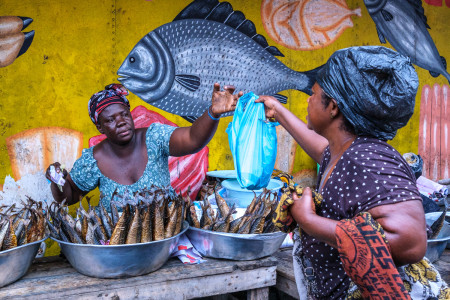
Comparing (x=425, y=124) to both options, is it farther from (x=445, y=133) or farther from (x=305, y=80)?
(x=305, y=80)

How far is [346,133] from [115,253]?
4.60 feet

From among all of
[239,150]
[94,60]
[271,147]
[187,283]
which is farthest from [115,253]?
[94,60]

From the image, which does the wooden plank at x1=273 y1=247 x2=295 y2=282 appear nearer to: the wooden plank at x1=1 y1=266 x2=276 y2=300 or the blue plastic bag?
the wooden plank at x1=1 y1=266 x2=276 y2=300

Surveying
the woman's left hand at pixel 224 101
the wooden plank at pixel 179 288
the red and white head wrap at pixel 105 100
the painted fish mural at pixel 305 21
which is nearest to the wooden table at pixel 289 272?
the wooden plank at pixel 179 288

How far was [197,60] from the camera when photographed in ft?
13.2

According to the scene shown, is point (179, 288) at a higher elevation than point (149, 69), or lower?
lower

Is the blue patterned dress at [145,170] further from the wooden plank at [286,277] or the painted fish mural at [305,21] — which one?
the painted fish mural at [305,21]

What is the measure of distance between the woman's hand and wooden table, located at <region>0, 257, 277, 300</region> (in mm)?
986

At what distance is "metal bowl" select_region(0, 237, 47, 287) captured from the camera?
194 centimetres

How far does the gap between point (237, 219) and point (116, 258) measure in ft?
2.55

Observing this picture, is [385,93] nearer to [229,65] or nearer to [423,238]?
[423,238]

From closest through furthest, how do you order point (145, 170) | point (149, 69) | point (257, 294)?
1. point (257, 294)
2. point (145, 170)
3. point (149, 69)

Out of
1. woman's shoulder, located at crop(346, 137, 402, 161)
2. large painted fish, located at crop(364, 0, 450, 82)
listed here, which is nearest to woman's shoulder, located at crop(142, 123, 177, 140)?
woman's shoulder, located at crop(346, 137, 402, 161)

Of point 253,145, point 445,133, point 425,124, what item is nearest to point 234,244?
point 253,145
